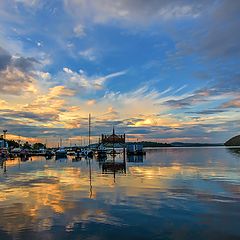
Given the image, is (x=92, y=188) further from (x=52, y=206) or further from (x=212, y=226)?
(x=212, y=226)

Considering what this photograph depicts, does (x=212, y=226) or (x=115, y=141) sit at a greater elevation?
(x=115, y=141)

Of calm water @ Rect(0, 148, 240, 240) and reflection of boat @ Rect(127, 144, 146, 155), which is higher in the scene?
reflection of boat @ Rect(127, 144, 146, 155)

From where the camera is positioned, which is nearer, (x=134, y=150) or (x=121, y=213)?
(x=121, y=213)

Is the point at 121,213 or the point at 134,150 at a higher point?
the point at 134,150

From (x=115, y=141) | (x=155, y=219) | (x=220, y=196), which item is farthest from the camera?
(x=115, y=141)

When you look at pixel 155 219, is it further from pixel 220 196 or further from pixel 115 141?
pixel 115 141

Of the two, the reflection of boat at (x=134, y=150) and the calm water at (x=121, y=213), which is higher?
the reflection of boat at (x=134, y=150)

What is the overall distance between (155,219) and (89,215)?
4010mm

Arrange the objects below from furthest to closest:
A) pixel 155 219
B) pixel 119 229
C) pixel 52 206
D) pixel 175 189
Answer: pixel 175 189, pixel 52 206, pixel 155 219, pixel 119 229

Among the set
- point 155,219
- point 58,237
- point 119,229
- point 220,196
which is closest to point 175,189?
Result: point 220,196

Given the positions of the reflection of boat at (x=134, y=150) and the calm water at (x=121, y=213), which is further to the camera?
the reflection of boat at (x=134, y=150)

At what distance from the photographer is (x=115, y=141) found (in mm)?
129000

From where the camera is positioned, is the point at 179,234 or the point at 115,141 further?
the point at 115,141

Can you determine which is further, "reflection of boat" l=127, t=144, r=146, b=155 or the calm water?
"reflection of boat" l=127, t=144, r=146, b=155
